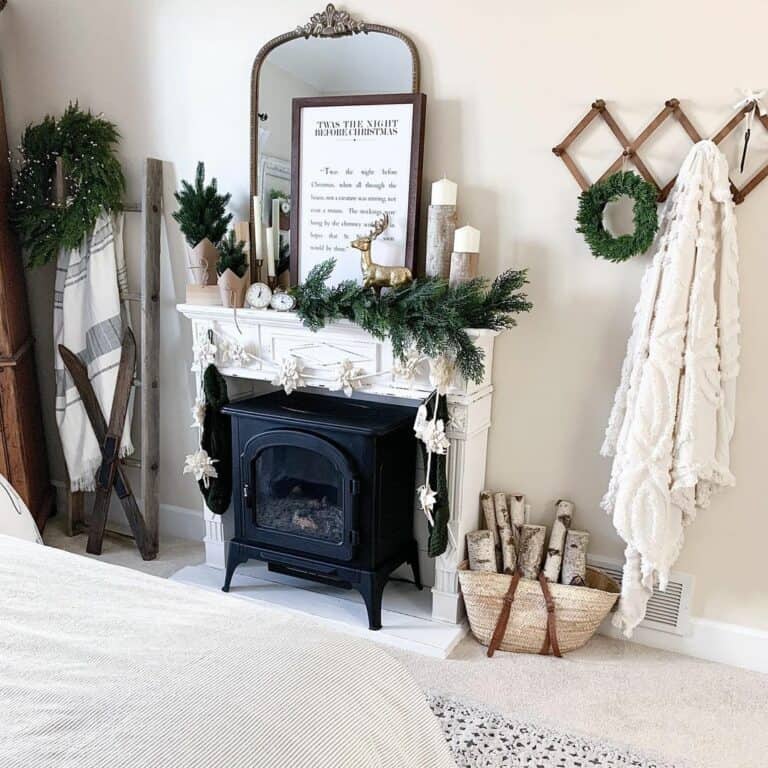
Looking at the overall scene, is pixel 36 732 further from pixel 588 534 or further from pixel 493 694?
pixel 588 534

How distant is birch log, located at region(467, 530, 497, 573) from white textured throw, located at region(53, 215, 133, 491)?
1.61 m

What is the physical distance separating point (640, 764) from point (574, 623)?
50 cm

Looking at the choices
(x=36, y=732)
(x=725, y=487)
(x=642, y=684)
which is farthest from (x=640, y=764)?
(x=36, y=732)

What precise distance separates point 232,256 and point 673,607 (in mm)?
2013

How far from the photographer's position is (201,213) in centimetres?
270

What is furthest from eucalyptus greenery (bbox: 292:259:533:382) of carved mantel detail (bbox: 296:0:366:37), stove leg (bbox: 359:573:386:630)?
carved mantel detail (bbox: 296:0:366:37)

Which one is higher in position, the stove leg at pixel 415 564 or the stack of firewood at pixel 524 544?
the stack of firewood at pixel 524 544

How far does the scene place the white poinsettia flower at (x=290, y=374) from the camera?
2.61 meters

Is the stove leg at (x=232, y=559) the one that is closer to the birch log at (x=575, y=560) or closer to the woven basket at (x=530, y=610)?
the woven basket at (x=530, y=610)

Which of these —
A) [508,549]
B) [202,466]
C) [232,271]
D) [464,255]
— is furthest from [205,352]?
[508,549]

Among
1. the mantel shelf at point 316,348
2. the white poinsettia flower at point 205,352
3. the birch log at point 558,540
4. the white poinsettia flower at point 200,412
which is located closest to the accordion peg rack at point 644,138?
the mantel shelf at point 316,348

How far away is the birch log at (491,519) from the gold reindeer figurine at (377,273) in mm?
839

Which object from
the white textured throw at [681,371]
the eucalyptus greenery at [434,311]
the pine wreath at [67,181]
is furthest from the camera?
the pine wreath at [67,181]

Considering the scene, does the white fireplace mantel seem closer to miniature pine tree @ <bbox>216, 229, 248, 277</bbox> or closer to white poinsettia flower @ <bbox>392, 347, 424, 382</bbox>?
white poinsettia flower @ <bbox>392, 347, 424, 382</bbox>
